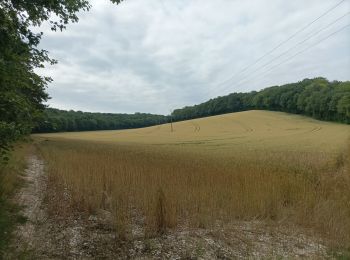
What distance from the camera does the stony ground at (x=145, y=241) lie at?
19.5 ft

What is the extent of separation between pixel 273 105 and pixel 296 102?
14.3m

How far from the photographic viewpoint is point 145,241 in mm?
6469

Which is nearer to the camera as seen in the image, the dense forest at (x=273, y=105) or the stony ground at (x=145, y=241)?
the stony ground at (x=145, y=241)

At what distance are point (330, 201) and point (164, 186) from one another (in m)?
4.38

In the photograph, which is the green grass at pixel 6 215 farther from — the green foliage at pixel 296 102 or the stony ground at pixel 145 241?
the green foliage at pixel 296 102

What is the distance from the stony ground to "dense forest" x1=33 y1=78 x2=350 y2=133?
51063 millimetres

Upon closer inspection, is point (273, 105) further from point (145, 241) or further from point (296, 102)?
point (145, 241)

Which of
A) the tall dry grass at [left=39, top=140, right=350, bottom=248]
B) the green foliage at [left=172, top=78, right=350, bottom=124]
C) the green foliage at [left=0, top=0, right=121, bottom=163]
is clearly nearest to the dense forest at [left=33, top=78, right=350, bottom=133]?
the green foliage at [left=172, top=78, right=350, bottom=124]

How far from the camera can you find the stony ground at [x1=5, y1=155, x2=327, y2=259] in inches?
235

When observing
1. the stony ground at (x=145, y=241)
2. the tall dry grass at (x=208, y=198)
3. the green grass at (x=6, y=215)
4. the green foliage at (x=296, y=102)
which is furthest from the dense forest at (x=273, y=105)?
the stony ground at (x=145, y=241)

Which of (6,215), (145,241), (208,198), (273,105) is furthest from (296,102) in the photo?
(6,215)

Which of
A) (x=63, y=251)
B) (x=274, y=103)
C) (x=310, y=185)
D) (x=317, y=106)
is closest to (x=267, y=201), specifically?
(x=310, y=185)

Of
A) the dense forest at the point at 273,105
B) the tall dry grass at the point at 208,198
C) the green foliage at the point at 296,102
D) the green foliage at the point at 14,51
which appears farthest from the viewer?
the dense forest at the point at 273,105

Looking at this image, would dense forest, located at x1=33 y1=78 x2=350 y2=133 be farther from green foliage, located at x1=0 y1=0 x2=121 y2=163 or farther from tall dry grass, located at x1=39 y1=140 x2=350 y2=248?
green foliage, located at x1=0 y1=0 x2=121 y2=163
